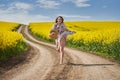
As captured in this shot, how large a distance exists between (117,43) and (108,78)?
9422 mm

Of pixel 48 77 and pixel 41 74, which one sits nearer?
pixel 48 77

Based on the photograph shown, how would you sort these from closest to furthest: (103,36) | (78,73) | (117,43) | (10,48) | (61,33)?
(78,73) → (61,33) → (117,43) → (10,48) → (103,36)

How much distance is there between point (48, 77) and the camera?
11.4 meters

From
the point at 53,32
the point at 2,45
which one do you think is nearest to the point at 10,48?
the point at 2,45

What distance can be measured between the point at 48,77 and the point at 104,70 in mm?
2563

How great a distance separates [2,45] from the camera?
20125mm

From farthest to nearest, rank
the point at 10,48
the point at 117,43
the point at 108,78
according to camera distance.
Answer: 1. the point at 10,48
2. the point at 117,43
3. the point at 108,78

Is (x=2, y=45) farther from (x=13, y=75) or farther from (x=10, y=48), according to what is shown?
(x=13, y=75)

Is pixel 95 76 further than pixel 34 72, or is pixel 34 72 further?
pixel 34 72

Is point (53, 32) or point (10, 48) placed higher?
point (53, 32)

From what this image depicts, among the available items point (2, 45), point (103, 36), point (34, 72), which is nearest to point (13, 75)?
point (34, 72)

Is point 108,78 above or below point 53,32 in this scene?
below

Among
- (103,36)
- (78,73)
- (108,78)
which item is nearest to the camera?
(108,78)

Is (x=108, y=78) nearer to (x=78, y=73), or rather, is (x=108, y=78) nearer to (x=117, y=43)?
(x=78, y=73)
